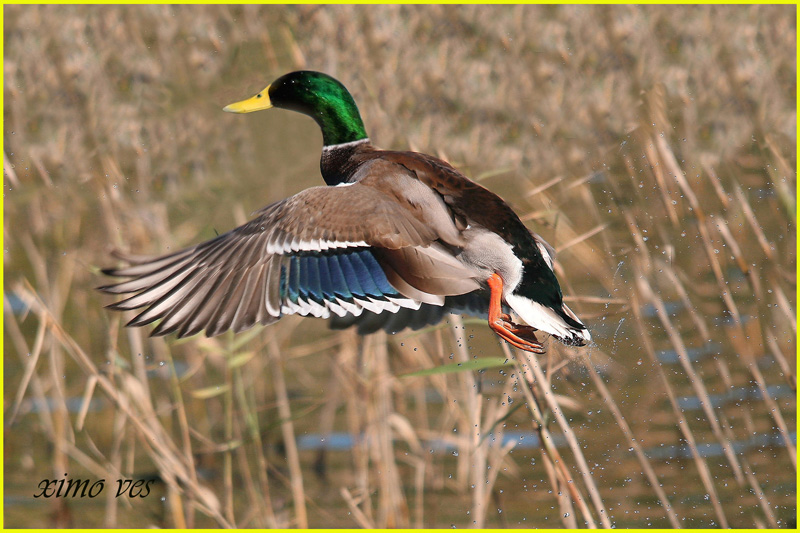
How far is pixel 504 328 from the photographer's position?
2.64 m

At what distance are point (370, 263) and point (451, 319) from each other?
562mm

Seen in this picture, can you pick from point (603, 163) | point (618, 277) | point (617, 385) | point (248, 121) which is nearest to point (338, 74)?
point (248, 121)

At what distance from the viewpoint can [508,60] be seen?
18.0 ft

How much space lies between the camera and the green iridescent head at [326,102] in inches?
131

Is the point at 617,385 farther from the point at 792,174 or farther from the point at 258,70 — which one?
the point at 258,70

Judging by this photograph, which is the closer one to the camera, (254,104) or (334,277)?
(334,277)

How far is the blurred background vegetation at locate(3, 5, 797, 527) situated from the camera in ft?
10.9

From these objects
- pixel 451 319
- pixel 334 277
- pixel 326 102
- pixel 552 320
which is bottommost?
pixel 451 319

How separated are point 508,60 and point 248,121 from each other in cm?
163

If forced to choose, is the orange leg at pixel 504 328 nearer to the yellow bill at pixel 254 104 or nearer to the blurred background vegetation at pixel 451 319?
the blurred background vegetation at pixel 451 319

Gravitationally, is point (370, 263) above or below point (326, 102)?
below
